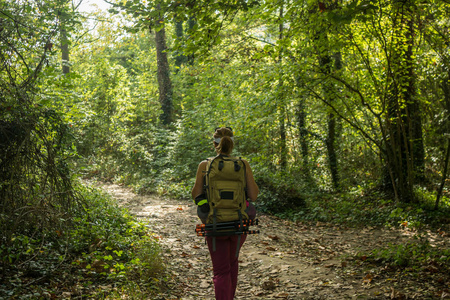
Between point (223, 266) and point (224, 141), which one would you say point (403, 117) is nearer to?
point (224, 141)

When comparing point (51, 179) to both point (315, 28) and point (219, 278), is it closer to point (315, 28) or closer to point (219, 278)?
point (219, 278)

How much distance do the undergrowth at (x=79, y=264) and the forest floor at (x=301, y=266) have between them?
537 millimetres

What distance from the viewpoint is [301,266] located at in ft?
21.7

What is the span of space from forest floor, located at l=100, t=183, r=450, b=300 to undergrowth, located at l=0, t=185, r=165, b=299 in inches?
21.2

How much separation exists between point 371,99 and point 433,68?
1856 millimetres

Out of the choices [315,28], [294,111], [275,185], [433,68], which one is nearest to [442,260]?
[315,28]

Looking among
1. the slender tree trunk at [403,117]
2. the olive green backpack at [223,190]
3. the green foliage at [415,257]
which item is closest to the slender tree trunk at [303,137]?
the slender tree trunk at [403,117]

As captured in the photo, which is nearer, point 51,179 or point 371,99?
point 51,179

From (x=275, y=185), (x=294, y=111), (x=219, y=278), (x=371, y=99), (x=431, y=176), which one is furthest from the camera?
(x=294, y=111)

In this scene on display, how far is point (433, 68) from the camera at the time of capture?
30.5 feet

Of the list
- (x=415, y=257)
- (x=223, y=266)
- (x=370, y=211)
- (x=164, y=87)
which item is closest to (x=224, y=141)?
(x=223, y=266)

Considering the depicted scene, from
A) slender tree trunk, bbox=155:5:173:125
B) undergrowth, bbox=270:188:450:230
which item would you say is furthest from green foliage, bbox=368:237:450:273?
slender tree trunk, bbox=155:5:173:125

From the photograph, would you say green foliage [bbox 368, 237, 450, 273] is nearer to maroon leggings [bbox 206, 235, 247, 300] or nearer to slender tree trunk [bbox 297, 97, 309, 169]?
maroon leggings [bbox 206, 235, 247, 300]

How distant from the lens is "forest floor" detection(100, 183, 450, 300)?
5250 mm
